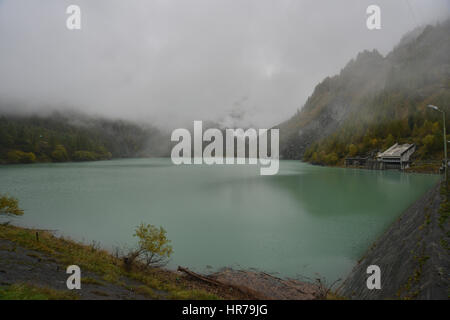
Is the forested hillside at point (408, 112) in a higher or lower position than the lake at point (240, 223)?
higher

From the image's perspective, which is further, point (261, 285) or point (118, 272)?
point (261, 285)

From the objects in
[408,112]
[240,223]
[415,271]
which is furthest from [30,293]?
[408,112]

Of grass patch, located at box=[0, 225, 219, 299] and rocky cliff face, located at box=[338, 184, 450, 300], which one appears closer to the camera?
rocky cliff face, located at box=[338, 184, 450, 300]

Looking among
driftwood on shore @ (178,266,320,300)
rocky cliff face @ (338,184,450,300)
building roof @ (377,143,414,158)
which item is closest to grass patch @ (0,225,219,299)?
driftwood on shore @ (178,266,320,300)

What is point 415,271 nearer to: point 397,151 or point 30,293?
point 30,293

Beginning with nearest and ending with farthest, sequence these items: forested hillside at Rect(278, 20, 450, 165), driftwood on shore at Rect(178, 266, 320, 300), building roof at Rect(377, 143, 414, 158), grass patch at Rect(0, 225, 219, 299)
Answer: grass patch at Rect(0, 225, 219, 299)
driftwood on shore at Rect(178, 266, 320, 300)
building roof at Rect(377, 143, 414, 158)
forested hillside at Rect(278, 20, 450, 165)

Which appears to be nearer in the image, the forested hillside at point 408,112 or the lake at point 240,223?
the lake at point 240,223

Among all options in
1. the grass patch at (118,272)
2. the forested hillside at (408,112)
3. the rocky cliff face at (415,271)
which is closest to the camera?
the rocky cliff face at (415,271)

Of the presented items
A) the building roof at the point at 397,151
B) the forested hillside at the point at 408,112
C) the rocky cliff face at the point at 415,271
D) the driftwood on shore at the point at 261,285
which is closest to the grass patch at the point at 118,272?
the driftwood on shore at the point at 261,285

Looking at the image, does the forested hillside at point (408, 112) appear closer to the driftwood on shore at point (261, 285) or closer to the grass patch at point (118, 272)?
the driftwood on shore at point (261, 285)

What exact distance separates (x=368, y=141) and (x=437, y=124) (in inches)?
974

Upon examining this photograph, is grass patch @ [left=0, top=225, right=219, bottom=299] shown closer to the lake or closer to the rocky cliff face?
the lake

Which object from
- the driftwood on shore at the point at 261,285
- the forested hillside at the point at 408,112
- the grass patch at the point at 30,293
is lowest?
the driftwood on shore at the point at 261,285
